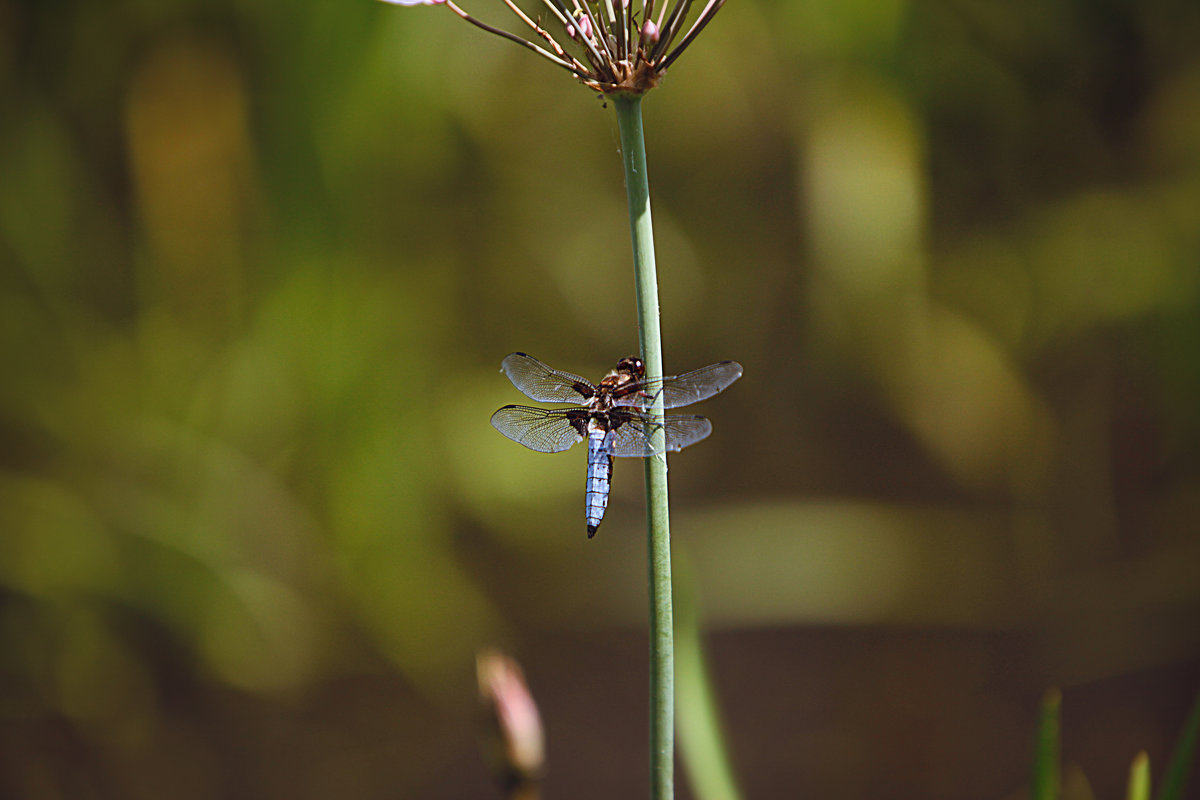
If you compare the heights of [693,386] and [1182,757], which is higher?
[693,386]

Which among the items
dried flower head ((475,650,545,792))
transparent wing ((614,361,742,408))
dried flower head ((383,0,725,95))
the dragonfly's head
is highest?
dried flower head ((383,0,725,95))

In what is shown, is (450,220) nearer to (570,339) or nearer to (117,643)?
(570,339)

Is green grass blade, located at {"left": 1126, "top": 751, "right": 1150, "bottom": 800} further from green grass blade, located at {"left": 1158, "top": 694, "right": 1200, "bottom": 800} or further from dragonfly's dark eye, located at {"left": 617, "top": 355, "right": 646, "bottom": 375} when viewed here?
dragonfly's dark eye, located at {"left": 617, "top": 355, "right": 646, "bottom": 375}

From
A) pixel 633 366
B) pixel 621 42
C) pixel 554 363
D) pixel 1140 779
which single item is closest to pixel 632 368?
pixel 633 366

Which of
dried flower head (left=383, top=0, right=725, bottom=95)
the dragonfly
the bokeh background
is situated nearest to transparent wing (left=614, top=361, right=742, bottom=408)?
the dragonfly

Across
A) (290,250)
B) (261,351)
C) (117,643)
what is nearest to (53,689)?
(117,643)

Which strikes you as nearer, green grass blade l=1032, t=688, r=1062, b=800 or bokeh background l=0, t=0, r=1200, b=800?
green grass blade l=1032, t=688, r=1062, b=800

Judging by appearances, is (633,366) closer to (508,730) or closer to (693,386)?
(693,386)
